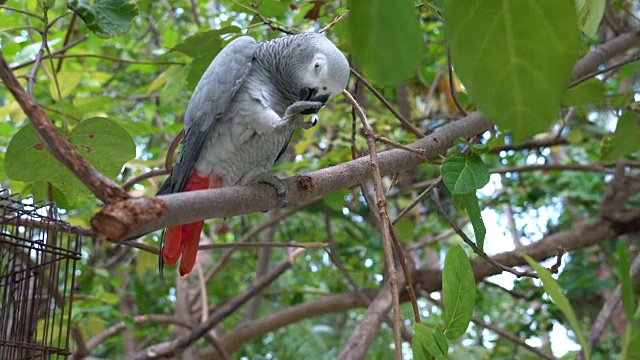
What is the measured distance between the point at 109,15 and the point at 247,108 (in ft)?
0.81

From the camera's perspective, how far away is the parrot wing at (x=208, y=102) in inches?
37.0

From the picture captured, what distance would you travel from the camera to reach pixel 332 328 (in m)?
2.56

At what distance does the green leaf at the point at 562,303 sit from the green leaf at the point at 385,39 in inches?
7.6

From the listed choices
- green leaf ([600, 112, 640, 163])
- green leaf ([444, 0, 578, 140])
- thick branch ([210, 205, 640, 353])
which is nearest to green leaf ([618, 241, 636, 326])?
green leaf ([444, 0, 578, 140])

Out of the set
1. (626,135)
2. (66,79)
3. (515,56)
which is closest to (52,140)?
(515,56)

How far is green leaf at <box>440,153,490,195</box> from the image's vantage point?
27.2 inches

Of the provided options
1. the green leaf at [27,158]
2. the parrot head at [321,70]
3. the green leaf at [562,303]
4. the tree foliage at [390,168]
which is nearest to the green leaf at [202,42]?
the tree foliage at [390,168]

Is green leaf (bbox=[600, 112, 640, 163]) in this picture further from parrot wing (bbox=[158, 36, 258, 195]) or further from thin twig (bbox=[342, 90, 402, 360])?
parrot wing (bbox=[158, 36, 258, 195])

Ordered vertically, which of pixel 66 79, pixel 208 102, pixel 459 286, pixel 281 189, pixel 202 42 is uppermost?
pixel 66 79

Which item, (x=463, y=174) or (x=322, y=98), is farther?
(x=322, y=98)

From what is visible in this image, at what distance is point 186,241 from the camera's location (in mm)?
1026

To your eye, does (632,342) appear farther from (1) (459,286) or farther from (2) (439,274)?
(2) (439,274)

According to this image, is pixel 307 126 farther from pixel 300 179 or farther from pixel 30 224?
pixel 30 224

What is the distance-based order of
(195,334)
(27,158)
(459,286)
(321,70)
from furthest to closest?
1. (195,334)
2. (321,70)
3. (27,158)
4. (459,286)
